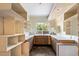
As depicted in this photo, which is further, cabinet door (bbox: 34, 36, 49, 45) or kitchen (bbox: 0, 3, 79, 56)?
cabinet door (bbox: 34, 36, 49, 45)

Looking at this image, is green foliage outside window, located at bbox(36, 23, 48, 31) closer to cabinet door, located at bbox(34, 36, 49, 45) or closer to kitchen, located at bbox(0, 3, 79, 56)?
kitchen, located at bbox(0, 3, 79, 56)

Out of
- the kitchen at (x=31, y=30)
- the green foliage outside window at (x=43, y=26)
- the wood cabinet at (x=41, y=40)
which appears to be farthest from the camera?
the green foliage outside window at (x=43, y=26)

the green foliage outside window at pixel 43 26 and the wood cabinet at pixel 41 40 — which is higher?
the green foliage outside window at pixel 43 26

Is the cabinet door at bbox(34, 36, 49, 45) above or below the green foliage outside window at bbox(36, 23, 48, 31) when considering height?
below

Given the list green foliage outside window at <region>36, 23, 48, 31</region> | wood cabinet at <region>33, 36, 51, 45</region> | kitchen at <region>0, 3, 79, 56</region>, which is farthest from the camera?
green foliage outside window at <region>36, 23, 48, 31</region>

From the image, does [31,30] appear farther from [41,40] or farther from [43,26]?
[41,40]

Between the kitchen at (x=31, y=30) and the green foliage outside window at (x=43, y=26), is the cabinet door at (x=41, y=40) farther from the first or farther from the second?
the green foliage outside window at (x=43, y=26)

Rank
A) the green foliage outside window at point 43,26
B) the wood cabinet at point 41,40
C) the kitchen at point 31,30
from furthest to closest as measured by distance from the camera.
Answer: the green foliage outside window at point 43,26
the wood cabinet at point 41,40
the kitchen at point 31,30

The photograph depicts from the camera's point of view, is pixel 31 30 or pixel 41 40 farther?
pixel 31 30

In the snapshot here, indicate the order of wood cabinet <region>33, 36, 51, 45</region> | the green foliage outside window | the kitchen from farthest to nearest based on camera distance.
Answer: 1. the green foliage outside window
2. wood cabinet <region>33, 36, 51, 45</region>
3. the kitchen

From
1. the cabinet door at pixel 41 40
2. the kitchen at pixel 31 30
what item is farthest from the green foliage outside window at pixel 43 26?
the cabinet door at pixel 41 40

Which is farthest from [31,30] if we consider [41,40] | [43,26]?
[41,40]

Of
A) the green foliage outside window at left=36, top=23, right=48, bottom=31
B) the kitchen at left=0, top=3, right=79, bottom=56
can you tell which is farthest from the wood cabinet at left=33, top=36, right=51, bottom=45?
the green foliage outside window at left=36, top=23, right=48, bottom=31

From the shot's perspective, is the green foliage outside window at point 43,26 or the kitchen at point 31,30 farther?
the green foliage outside window at point 43,26
